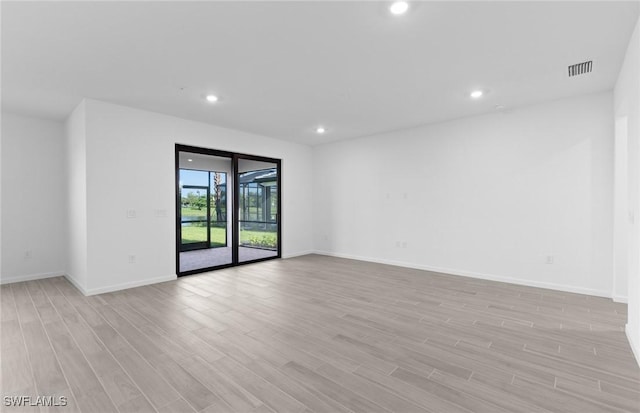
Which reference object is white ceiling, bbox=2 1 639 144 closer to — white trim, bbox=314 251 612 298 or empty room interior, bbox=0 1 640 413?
empty room interior, bbox=0 1 640 413

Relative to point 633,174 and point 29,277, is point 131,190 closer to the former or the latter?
point 29,277

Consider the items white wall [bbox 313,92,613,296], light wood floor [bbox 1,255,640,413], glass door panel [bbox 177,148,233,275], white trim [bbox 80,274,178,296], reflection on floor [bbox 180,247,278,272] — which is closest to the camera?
light wood floor [bbox 1,255,640,413]

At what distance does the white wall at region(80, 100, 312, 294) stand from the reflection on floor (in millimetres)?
955

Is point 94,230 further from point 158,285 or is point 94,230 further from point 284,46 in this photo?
point 284,46

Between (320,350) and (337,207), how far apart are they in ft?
15.5

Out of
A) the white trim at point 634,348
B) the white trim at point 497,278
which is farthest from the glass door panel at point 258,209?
the white trim at point 634,348

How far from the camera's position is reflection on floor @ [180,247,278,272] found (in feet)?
19.7

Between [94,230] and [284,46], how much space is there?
3.72 meters

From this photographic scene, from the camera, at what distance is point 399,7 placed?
221 centimetres

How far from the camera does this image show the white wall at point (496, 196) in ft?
13.2

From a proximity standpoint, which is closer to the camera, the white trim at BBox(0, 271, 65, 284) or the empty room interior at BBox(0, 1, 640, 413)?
the empty room interior at BBox(0, 1, 640, 413)

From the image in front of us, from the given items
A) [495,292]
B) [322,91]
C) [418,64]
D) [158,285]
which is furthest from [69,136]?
[495,292]

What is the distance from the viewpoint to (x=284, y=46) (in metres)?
2.79

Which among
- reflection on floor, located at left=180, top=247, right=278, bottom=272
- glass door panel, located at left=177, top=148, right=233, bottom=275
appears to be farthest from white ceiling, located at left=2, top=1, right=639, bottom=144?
glass door panel, located at left=177, top=148, right=233, bottom=275
